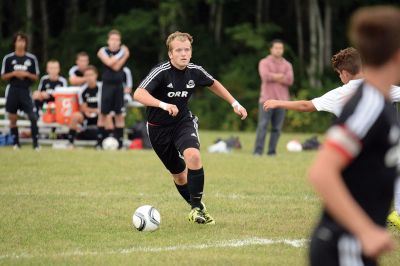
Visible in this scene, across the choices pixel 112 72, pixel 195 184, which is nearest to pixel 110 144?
pixel 112 72

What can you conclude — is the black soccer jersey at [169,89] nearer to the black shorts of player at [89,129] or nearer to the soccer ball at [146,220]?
the soccer ball at [146,220]

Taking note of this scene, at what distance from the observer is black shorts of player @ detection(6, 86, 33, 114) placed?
16594 mm

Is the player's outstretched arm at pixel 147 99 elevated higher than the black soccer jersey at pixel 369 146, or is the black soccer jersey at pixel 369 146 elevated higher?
the black soccer jersey at pixel 369 146

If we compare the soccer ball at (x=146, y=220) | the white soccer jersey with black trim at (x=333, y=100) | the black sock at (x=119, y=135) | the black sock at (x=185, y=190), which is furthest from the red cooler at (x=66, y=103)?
the white soccer jersey with black trim at (x=333, y=100)

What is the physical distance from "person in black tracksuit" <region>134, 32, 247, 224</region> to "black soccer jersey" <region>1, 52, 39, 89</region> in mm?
8722

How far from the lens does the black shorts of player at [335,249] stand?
3451 mm

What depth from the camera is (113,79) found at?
1719cm

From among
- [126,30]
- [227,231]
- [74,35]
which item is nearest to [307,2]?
[126,30]

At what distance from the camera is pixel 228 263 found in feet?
20.2

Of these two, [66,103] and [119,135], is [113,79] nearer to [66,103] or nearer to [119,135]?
[119,135]

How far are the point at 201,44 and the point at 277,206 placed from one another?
24.9 m

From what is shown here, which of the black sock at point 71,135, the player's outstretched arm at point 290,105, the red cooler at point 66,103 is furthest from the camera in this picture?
the black sock at point 71,135

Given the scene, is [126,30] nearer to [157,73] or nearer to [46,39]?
[46,39]

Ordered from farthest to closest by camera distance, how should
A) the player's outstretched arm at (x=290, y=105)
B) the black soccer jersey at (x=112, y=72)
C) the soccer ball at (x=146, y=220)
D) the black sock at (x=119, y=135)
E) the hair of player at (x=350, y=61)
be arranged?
the black sock at (x=119, y=135) < the black soccer jersey at (x=112, y=72) < the soccer ball at (x=146, y=220) < the hair of player at (x=350, y=61) < the player's outstretched arm at (x=290, y=105)
